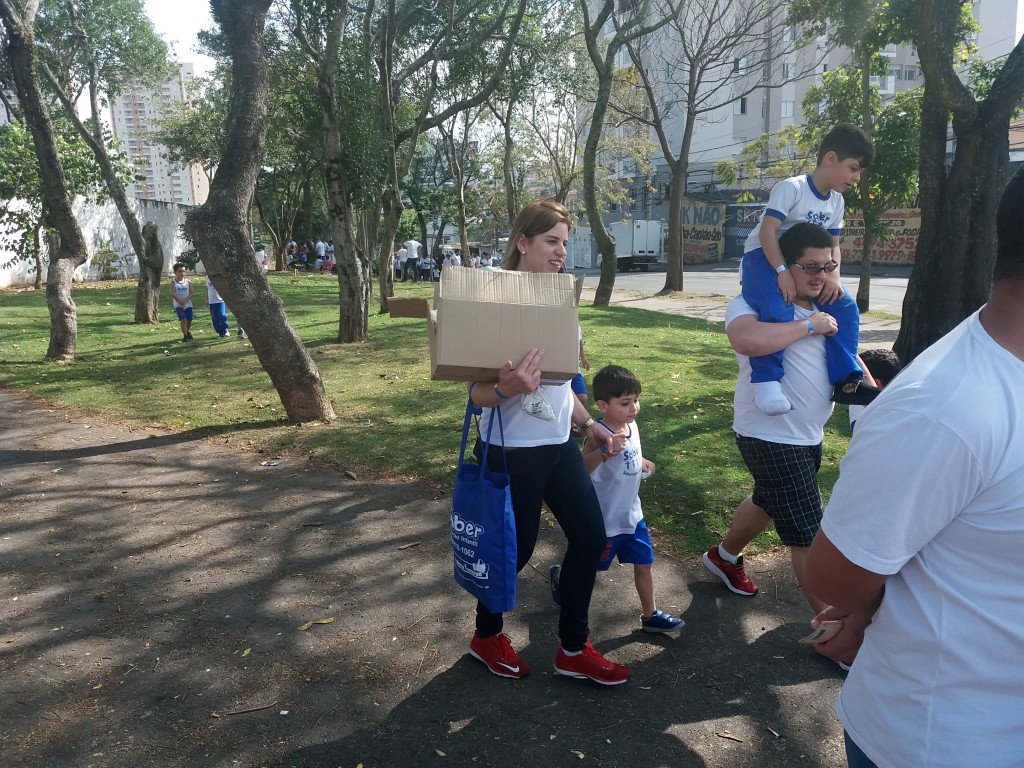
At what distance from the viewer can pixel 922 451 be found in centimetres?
123

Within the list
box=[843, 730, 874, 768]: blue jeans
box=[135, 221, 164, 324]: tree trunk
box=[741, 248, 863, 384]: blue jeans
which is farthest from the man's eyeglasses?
box=[135, 221, 164, 324]: tree trunk

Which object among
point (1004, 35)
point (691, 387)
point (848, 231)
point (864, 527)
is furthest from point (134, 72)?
point (1004, 35)

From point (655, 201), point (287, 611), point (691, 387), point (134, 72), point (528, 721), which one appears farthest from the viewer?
point (655, 201)

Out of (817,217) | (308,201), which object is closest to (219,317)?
(817,217)

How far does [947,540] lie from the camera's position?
131 cm

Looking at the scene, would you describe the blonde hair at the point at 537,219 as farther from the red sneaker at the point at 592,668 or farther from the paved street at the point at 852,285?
the paved street at the point at 852,285

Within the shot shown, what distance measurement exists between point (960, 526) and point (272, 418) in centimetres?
690

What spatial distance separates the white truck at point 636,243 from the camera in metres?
45.2

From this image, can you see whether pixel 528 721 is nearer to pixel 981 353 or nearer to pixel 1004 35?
pixel 981 353

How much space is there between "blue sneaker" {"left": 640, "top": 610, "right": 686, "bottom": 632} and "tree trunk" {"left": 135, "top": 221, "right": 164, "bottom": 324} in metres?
13.3

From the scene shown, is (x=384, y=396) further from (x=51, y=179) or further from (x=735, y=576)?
(x=51, y=179)

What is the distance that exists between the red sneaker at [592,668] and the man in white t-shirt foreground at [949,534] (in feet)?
5.58

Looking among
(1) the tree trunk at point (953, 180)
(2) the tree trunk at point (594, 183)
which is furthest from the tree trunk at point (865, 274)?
(1) the tree trunk at point (953, 180)

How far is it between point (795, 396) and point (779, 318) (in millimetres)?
325
